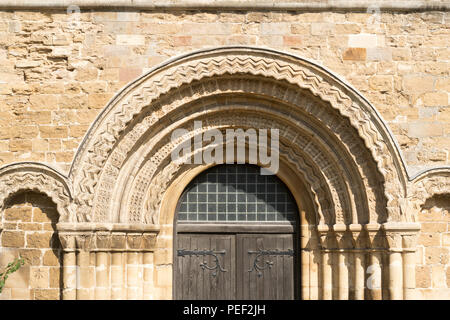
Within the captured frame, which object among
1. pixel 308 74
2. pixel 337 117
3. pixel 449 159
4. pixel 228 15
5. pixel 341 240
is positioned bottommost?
pixel 341 240

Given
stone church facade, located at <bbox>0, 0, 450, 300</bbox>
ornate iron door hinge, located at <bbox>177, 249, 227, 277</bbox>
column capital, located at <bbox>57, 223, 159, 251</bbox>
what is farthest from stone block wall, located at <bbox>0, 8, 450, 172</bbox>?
ornate iron door hinge, located at <bbox>177, 249, 227, 277</bbox>

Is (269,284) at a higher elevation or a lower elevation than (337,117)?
lower

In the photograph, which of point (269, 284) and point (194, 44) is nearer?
point (194, 44)

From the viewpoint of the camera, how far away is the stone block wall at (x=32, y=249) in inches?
300

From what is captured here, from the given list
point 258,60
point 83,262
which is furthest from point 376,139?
point 83,262

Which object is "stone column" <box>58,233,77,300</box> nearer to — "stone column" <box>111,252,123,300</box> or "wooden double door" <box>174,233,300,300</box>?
"stone column" <box>111,252,123,300</box>

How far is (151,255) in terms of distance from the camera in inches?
313

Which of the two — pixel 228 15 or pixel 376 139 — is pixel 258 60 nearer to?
pixel 228 15

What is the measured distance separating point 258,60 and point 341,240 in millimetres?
2346

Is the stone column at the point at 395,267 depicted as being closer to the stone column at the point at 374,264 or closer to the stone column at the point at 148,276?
the stone column at the point at 374,264

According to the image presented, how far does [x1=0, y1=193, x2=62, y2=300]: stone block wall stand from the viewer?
7609mm

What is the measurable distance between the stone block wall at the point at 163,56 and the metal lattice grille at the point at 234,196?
5.35 ft

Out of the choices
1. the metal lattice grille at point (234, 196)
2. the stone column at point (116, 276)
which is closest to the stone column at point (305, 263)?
the metal lattice grille at point (234, 196)

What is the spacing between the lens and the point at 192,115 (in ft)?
25.7
